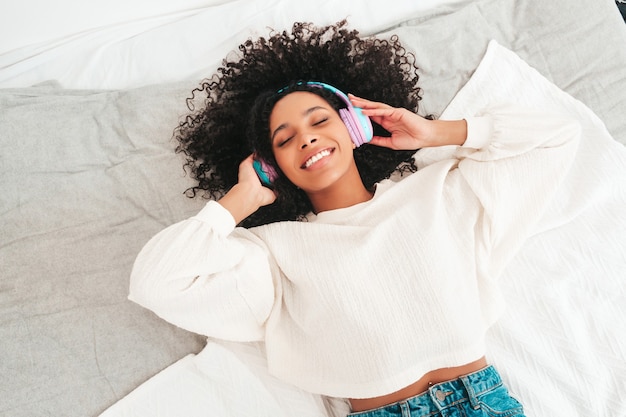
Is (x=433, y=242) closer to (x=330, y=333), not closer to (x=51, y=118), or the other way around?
(x=330, y=333)

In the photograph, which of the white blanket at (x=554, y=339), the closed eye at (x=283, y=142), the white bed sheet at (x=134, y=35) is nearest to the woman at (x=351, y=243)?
the closed eye at (x=283, y=142)

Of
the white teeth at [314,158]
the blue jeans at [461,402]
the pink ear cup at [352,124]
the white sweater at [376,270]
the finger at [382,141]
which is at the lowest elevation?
the blue jeans at [461,402]

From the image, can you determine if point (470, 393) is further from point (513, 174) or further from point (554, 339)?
point (513, 174)

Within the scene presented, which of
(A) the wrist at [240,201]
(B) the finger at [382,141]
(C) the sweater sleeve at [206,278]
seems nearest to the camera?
(C) the sweater sleeve at [206,278]

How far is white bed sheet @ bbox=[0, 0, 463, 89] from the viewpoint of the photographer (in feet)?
5.38

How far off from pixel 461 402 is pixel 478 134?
687mm

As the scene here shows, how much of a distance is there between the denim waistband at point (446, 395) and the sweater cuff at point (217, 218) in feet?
1.85

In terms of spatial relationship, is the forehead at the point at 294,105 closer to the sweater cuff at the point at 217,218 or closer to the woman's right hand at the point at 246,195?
the woman's right hand at the point at 246,195

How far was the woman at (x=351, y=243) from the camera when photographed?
1207 mm

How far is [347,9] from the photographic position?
1.73 m

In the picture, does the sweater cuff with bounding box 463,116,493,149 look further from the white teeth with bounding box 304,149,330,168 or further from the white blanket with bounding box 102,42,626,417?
the white teeth with bounding box 304,149,330,168

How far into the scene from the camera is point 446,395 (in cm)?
123

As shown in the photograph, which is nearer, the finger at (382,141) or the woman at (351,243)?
the woman at (351,243)

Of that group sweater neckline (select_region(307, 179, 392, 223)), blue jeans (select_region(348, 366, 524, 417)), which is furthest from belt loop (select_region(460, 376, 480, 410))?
sweater neckline (select_region(307, 179, 392, 223))
